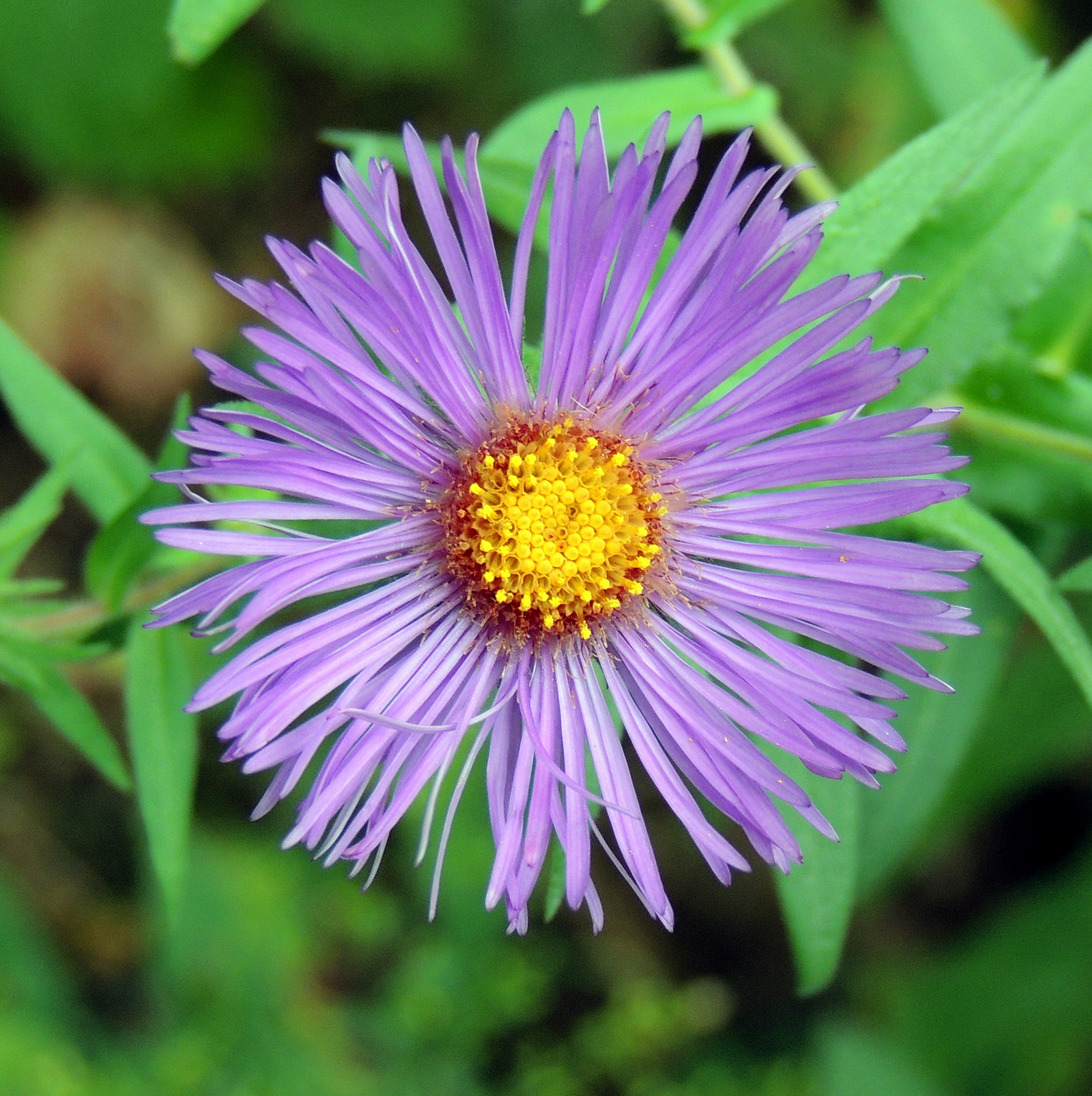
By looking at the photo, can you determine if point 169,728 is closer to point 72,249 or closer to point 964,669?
point 964,669

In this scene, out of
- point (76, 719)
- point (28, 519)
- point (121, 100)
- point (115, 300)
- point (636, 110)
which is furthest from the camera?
point (115, 300)

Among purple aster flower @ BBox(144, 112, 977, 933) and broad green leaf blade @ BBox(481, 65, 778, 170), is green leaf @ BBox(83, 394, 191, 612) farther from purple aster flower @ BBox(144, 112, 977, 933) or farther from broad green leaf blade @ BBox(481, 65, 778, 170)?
broad green leaf blade @ BBox(481, 65, 778, 170)

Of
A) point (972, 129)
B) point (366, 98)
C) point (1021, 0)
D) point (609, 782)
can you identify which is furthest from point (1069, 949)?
point (366, 98)

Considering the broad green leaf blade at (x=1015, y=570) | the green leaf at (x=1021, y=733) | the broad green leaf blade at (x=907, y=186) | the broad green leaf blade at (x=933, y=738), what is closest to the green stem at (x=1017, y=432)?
the broad green leaf blade at (x=933, y=738)

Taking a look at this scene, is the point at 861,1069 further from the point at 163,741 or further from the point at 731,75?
the point at 731,75

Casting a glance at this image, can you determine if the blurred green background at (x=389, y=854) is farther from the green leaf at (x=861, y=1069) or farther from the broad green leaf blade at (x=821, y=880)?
the broad green leaf blade at (x=821, y=880)

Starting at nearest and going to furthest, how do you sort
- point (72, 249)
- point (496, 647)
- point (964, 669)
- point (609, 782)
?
point (609, 782)
point (496, 647)
point (964, 669)
point (72, 249)

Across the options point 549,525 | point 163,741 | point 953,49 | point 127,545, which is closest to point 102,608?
point 127,545
